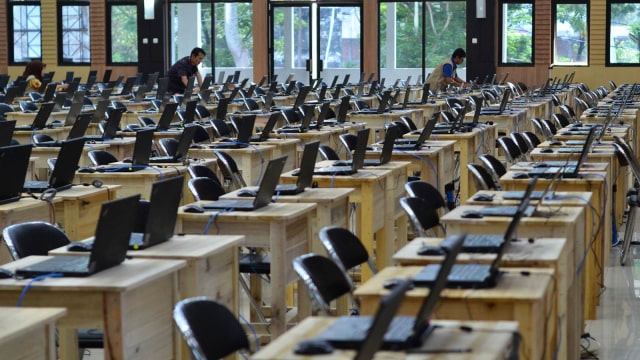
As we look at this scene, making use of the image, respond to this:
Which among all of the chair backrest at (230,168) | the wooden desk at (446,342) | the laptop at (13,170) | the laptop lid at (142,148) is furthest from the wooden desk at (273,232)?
the chair backrest at (230,168)

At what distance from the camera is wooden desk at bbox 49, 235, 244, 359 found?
5.21m

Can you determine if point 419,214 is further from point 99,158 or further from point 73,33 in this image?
point 73,33

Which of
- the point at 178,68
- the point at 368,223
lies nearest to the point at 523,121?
the point at 178,68

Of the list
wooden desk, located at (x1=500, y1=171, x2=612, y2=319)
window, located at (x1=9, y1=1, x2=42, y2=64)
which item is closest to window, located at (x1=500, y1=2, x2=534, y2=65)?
window, located at (x1=9, y1=1, x2=42, y2=64)

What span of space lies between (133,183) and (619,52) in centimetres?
2187

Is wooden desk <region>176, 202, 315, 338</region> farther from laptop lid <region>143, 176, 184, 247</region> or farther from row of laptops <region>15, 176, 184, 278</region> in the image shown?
row of laptops <region>15, 176, 184, 278</region>

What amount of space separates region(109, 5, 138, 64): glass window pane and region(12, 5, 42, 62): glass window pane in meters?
2.06

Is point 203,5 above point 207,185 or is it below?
above

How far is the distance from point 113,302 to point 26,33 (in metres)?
28.3

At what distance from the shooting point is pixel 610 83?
87.8 feet

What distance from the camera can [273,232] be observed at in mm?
6383

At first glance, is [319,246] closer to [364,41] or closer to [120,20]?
[364,41]

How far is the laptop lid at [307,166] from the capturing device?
7480 mm

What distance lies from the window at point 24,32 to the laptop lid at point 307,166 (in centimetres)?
2507
